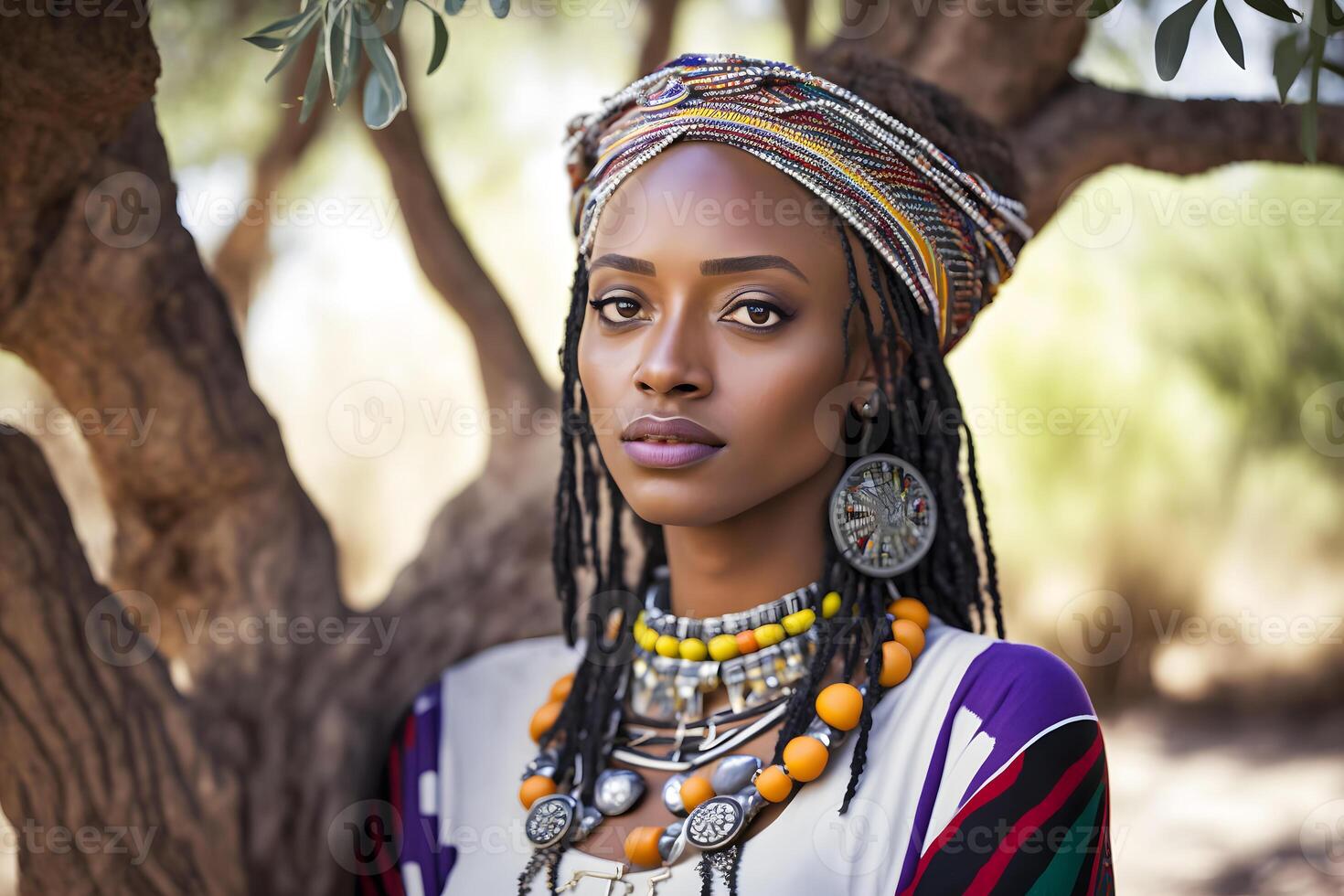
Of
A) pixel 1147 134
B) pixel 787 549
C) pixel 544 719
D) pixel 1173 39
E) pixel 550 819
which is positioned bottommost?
pixel 550 819

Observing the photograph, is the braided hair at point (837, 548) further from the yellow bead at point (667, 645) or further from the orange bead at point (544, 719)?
the yellow bead at point (667, 645)

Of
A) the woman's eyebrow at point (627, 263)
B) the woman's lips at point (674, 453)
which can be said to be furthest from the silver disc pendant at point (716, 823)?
the woman's eyebrow at point (627, 263)

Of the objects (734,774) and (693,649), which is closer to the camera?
(734,774)

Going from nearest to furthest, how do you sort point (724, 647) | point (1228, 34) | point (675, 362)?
point (1228, 34), point (675, 362), point (724, 647)

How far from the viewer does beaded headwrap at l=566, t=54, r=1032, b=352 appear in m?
2.25

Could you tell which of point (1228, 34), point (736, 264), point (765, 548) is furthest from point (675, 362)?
point (1228, 34)

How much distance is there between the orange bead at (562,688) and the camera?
2627mm

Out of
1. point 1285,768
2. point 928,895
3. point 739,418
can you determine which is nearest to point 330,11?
point 739,418

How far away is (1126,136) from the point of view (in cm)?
333

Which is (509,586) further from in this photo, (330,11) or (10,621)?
(330,11)

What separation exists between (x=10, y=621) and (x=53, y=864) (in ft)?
1.43

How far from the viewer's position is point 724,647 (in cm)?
234

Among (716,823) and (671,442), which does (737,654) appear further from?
(671,442)

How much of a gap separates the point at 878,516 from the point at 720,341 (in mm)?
461
